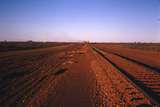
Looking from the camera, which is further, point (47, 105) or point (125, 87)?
point (125, 87)

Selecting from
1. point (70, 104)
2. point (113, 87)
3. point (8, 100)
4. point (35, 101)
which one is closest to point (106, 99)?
point (70, 104)

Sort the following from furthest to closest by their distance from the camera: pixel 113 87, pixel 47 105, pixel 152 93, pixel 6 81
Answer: pixel 6 81, pixel 113 87, pixel 152 93, pixel 47 105

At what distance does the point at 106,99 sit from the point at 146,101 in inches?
59.5

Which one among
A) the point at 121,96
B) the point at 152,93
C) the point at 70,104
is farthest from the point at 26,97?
the point at 152,93

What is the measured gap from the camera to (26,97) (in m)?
7.61

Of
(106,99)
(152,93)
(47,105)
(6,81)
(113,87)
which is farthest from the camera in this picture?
(6,81)

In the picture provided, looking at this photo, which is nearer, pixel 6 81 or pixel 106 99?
pixel 106 99

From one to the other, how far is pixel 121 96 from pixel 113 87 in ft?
5.10

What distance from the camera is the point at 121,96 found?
25.1 ft

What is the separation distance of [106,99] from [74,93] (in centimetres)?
175

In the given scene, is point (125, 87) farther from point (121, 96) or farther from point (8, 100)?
point (8, 100)

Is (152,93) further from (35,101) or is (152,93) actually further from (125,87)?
(35,101)

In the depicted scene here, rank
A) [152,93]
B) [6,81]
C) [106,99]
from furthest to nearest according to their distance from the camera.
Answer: [6,81] → [152,93] → [106,99]

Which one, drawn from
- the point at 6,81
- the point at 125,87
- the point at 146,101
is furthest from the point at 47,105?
the point at 6,81
